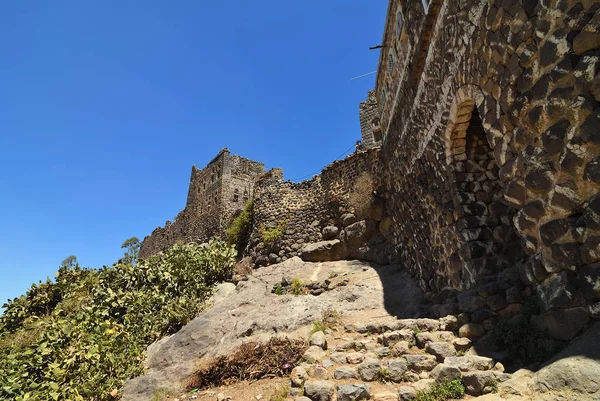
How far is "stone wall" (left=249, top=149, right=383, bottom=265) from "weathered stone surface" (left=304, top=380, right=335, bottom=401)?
899cm

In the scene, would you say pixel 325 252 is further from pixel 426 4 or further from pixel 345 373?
pixel 426 4

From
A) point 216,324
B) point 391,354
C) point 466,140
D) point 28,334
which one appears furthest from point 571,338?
point 28,334

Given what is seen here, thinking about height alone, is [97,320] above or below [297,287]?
below

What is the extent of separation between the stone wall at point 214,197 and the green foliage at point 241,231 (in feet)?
13.7

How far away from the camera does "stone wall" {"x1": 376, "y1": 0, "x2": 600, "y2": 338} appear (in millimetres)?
3402

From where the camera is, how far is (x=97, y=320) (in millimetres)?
10727

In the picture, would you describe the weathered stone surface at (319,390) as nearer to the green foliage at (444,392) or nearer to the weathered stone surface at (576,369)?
the green foliage at (444,392)

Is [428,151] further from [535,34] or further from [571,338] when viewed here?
[571,338]

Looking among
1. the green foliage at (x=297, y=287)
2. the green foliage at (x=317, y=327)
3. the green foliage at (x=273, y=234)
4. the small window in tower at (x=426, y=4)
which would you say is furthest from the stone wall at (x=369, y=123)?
the green foliage at (x=317, y=327)

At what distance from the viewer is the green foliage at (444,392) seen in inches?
163

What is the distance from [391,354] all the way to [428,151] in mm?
5002

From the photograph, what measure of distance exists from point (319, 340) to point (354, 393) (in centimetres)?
230

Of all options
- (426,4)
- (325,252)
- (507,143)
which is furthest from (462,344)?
(325,252)

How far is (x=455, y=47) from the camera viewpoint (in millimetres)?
6227
